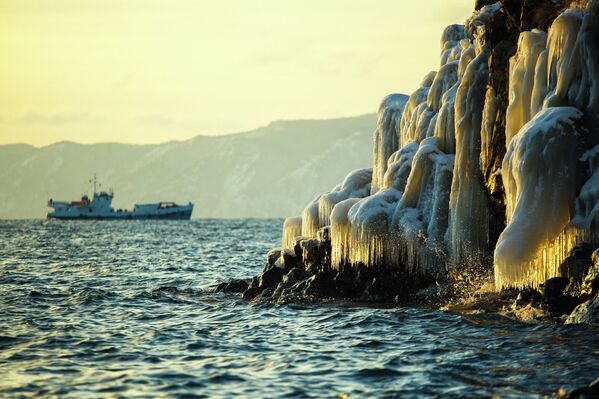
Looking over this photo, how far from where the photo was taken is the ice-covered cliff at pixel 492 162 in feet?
70.3

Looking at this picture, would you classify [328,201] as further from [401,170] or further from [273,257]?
[401,170]

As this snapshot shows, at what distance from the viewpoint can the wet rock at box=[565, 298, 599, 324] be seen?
20172mm

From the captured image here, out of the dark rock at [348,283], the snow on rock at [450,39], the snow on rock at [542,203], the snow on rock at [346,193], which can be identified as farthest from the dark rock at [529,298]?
the snow on rock at [450,39]

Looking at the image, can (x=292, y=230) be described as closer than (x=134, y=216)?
Yes

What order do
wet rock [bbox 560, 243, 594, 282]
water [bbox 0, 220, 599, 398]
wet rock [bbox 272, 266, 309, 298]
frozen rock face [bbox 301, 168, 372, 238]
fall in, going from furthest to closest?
1. frozen rock face [bbox 301, 168, 372, 238]
2. wet rock [bbox 272, 266, 309, 298]
3. wet rock [bbox 560, 243, 594, 282]
4. water [bbox 0, 220, 599, 398]

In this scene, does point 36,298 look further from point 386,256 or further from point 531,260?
point 531,260

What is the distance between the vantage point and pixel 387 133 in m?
36.7

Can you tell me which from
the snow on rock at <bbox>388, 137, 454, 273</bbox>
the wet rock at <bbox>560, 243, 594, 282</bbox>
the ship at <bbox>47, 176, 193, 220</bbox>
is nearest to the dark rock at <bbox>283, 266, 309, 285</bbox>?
the snow on rock at <bbox>388, 137, 454, 273</bbox>

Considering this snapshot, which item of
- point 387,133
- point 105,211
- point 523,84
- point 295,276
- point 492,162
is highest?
point 523,84

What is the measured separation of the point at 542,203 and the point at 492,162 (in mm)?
4308

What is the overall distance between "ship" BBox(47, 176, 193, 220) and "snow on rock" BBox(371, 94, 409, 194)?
6043 inches

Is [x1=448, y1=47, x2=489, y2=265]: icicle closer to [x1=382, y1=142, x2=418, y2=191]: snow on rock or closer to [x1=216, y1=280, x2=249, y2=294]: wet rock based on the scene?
[x1=382, y1=142, x2=418, y2=191]: snow on rock

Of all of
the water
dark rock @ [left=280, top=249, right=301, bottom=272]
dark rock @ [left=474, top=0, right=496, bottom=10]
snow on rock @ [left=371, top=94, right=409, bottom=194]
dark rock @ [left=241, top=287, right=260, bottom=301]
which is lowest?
the water

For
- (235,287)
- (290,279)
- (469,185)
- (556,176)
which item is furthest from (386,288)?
(556,176)
